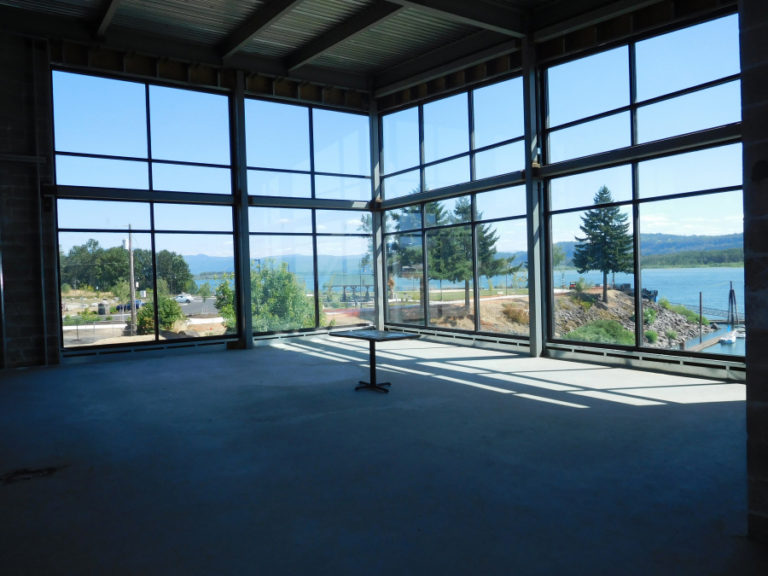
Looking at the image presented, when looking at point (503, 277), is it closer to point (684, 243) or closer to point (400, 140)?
point (684, 243)

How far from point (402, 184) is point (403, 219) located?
35.1 inches

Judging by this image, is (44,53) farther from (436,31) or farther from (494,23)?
(494,23)

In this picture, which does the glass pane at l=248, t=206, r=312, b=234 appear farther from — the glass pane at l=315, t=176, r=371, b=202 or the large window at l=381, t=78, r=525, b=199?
the large window at l=381, t=78, r=525, b=199

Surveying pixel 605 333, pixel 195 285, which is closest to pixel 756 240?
pixel 605 333

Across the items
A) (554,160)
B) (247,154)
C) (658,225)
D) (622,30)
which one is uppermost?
(622,30)

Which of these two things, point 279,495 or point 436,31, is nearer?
point 279,495

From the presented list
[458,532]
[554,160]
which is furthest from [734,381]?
[458,532]

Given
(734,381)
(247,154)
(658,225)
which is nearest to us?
(734,381)

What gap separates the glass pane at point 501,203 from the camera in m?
11.1

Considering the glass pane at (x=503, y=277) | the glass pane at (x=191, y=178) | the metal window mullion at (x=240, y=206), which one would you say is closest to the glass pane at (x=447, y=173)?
the glass pane at (x=503, y=277)

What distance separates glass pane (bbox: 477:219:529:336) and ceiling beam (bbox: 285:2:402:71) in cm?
471

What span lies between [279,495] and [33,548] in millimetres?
1557

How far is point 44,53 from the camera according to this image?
10.6m

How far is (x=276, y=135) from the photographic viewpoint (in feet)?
44.0
